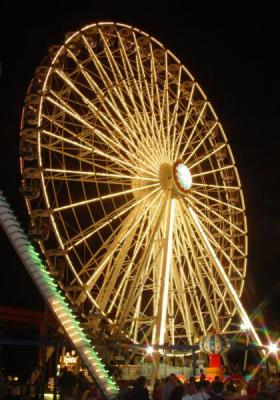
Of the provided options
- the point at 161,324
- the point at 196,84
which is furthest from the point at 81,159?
the point at 196,84

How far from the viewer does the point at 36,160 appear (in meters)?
19.4

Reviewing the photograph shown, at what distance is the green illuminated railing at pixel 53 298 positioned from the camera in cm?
1315

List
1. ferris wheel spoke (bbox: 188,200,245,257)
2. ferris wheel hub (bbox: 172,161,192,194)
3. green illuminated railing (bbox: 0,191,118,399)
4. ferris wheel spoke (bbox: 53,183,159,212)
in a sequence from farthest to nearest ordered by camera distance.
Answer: ferris wheel spoke (bbox: 188,200,245,257), ferris wheel hub (bbox: 172,161,192,194), ferris wheel spoke (bbox: 53,183,159,212), green illuminated railing (bbox: 0,191,118,399)

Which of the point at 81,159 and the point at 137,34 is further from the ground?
the point at 137,34

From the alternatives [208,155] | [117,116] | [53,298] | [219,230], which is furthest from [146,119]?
[53,298]

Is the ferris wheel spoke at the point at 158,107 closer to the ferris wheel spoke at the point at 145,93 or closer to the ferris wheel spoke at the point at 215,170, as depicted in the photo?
the ferris wheel spoke at the point at 145,93

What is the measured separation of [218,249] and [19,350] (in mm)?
23560

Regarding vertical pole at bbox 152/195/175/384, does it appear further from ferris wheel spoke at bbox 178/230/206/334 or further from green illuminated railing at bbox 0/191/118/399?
green illuminated railing at bbox 0/191/118/399

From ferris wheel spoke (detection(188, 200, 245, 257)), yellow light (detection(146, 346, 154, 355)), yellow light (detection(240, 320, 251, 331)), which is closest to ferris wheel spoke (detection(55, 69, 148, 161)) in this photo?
ferris wheel spoke (detection(188, 200, 245, 257))

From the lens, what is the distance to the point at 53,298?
13297 mm

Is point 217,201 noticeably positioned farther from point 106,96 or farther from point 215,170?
point 106,96

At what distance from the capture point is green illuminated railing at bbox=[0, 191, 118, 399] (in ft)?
43.1

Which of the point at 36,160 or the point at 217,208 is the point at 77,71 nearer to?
the point at 36,160

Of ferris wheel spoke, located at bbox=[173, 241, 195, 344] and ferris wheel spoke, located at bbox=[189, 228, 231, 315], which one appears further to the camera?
ferris wheel spoke, located at bbox=[189, 228, 231, 315]
